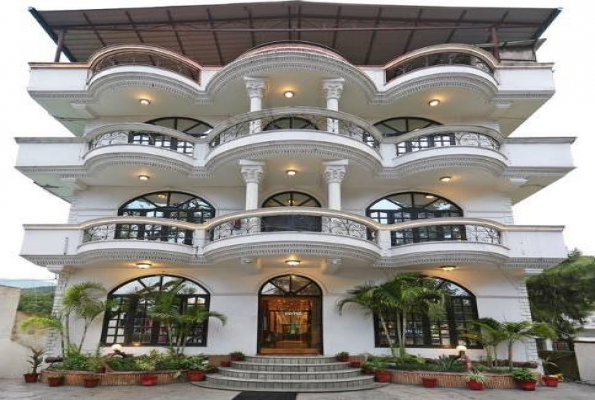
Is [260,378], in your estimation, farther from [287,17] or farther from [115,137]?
[287,17]

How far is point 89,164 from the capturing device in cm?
1341

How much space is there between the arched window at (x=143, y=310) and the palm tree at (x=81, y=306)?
0.51m

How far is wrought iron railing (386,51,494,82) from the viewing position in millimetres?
14695

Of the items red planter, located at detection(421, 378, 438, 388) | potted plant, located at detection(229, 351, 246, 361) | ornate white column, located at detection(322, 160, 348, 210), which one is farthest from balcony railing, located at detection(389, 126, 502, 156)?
potted plant, located at detection(229, 351, 246, 361)

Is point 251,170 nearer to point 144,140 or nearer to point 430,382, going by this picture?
point 144,140

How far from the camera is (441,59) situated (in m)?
14.9

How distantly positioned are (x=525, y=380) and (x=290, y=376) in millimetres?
6186

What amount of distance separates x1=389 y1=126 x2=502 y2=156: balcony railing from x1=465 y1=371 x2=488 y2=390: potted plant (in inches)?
280

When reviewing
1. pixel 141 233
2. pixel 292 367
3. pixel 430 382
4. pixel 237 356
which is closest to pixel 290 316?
pixel 237 356

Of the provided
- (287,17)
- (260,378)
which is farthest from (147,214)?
(287,17)

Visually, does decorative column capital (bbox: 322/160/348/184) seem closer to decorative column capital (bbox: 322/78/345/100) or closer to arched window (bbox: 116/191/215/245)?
decorative column capital (bbox: 322/78/345/100)

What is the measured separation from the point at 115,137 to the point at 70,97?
2791mm

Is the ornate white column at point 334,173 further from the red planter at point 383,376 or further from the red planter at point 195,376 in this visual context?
the red planter at point 195,376

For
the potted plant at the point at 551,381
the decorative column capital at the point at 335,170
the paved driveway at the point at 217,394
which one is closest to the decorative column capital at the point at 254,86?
the decorative column capital at the point at 335,170
